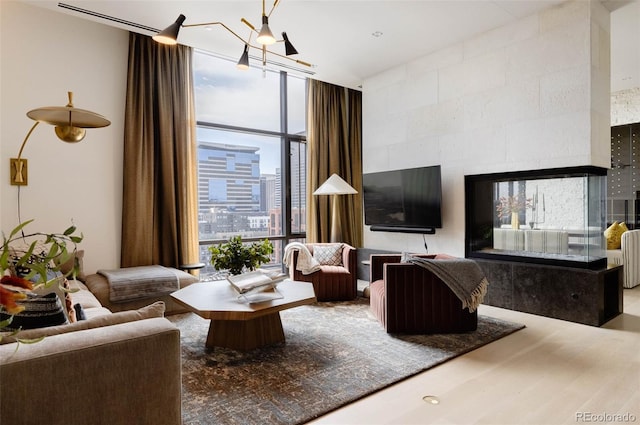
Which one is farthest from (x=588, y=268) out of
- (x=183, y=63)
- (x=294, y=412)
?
(x=183, y=63)

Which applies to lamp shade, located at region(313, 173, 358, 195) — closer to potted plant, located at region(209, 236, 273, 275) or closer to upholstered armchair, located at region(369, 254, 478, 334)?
potted plant, located at region(209, 236, 273, 275)

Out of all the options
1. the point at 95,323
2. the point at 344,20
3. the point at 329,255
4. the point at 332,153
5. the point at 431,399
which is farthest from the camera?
the point at 332,153

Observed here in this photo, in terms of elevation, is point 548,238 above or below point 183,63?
below

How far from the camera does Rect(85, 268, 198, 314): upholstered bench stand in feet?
11.4

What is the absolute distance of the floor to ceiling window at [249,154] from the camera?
521 centimetres

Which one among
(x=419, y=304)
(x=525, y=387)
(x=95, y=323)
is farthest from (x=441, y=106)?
(x=95, y=323)

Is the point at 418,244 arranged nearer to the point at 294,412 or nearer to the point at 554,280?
the point at 554,280

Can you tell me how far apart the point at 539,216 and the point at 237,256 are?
315 centimetres

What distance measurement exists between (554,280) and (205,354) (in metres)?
3.35

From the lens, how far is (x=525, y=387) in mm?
2293

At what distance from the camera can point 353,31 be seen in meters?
4.30

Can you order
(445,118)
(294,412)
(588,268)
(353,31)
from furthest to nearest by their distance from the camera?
(445,118) → (353,31) → (588,268) → (294,412)

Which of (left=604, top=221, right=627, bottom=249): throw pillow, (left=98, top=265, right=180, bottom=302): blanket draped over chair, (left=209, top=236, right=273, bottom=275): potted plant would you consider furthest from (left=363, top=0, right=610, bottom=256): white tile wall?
(left=98, top=265, right=180, bottom=302): blanket draped over chair

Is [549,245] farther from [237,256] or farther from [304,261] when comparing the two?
[237,256]
